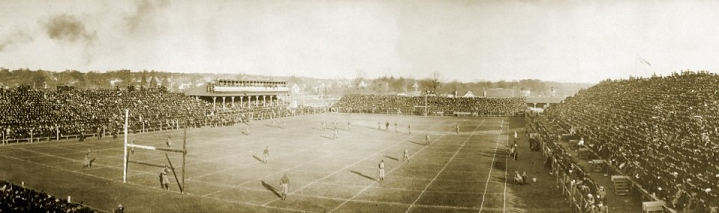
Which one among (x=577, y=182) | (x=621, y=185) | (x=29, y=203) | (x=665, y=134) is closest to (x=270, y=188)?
(x=29, y=203)

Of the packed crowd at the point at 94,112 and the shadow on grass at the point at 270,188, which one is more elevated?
the packed crowd at the point at 94,112

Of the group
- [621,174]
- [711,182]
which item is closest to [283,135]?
[621,174]

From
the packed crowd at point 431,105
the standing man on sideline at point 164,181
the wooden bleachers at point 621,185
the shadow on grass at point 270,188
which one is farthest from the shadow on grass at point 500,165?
the packed crowd at point 431,105

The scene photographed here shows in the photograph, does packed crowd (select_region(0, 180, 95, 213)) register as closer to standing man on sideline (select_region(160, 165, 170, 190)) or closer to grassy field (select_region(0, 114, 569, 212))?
grassy field (select_region(0, 114, 569, 212))

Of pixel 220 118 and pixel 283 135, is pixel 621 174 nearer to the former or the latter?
pixel 283 135

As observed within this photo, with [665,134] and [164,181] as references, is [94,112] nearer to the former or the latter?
[164,181]

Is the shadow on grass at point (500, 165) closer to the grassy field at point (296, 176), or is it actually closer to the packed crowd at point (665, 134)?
the grassy field at point (296, 176)
